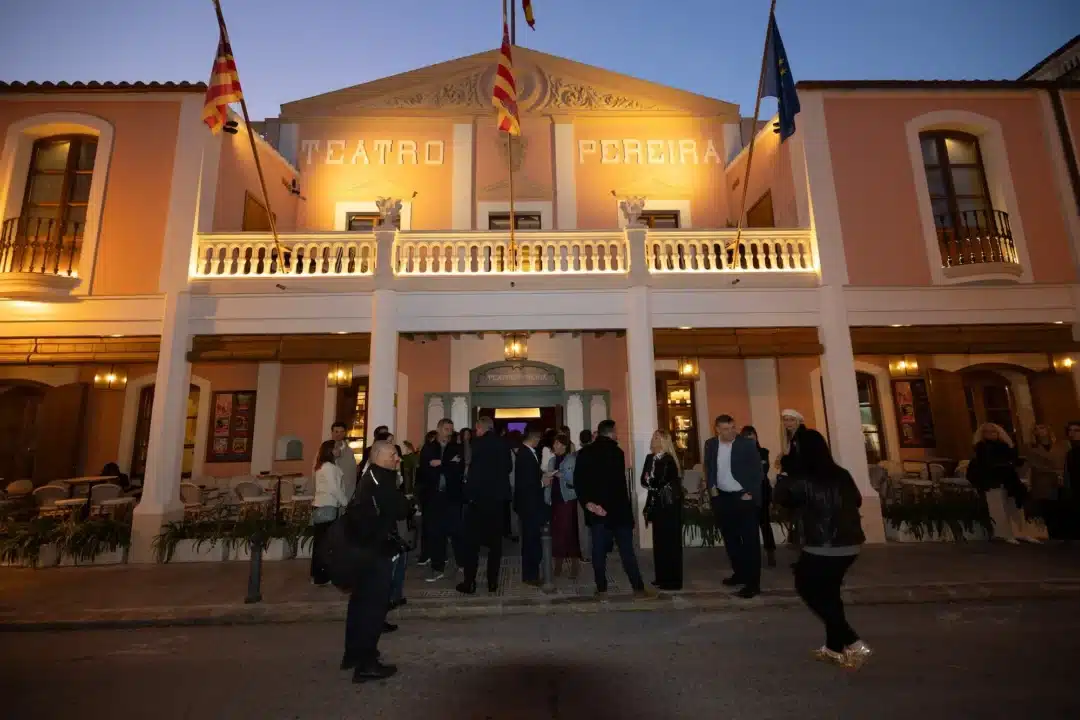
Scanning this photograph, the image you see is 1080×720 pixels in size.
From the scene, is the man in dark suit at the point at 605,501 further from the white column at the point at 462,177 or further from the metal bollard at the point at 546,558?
the white column at the point at 462,177

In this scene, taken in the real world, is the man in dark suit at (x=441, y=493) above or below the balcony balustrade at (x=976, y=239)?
below

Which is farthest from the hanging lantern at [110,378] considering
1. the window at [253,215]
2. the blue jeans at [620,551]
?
the blue jeans at [620,551]

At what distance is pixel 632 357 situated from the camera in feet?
29.6

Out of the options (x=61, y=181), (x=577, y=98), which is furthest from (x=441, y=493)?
(x=577, y=98)

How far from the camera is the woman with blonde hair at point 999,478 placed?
25.4 feet

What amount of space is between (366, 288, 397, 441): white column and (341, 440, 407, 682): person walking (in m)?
4.74

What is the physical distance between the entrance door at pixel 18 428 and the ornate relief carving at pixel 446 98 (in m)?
10.7

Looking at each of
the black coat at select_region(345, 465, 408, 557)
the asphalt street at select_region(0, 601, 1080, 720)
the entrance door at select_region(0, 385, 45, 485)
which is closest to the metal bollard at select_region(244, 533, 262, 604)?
the asphalt street at select_region(0, 601, 1080, 720)

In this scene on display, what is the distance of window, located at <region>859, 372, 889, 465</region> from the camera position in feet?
40.5

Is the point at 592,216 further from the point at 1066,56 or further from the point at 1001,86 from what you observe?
the point at 1066,56

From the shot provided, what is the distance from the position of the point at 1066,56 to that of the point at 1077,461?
1581cm

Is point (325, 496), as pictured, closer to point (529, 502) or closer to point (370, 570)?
point (529, 502)

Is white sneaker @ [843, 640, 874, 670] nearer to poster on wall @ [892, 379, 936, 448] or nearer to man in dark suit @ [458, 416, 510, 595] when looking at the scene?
man in dark suit @ [458, 416, 510, 595]

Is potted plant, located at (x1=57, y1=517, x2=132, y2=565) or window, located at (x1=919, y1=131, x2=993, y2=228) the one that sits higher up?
window, located at (x1=919, y1=131, x2=993, y2=228)
